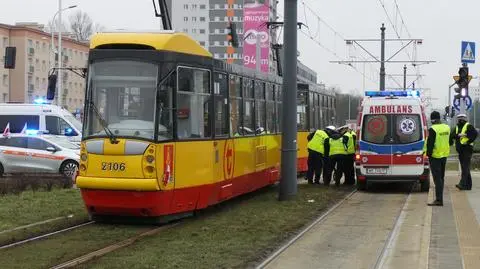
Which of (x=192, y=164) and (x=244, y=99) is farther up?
(x=244, y=99)

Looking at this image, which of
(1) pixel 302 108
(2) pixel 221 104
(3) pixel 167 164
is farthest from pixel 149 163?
(1) pixel 302 108

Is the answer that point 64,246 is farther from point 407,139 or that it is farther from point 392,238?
point 407,139

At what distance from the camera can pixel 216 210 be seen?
13.2 meters

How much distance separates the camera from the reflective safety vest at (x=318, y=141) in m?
18.0

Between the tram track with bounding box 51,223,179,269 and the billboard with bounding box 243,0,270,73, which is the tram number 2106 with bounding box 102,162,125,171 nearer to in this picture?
the tram track with bounding box 51,223,179,269

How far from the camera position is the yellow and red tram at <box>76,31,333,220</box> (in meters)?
10.3

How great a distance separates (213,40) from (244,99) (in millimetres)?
91336

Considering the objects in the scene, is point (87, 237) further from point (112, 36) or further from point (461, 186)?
point (461, 186)

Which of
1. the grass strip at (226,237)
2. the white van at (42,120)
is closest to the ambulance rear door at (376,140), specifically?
the grass strip at (226,237)

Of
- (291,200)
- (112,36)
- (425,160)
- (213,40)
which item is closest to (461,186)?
(425,160)

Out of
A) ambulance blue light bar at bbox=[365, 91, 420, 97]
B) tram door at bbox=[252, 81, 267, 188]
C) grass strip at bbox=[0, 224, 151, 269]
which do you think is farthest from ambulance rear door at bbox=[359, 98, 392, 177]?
grass strip at bbox=[0, 224, 151, 269]

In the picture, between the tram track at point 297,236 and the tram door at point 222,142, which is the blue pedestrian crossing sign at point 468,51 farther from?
the tram door at point 222,142

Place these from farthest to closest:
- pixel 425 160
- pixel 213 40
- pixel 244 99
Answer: pixel 213 40 < pixel 425 160 < pixel 244 99

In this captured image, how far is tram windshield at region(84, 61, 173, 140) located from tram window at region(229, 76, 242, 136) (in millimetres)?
2665
